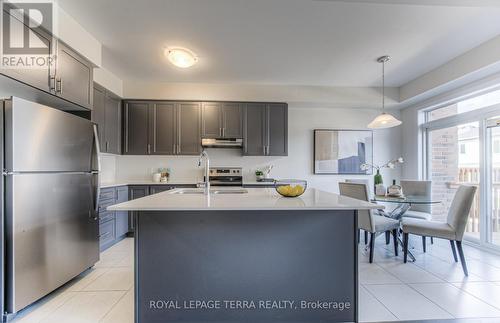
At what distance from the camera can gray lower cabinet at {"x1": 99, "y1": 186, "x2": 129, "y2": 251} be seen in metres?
3.12

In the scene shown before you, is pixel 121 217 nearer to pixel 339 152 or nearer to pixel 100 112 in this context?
pixel 100 112

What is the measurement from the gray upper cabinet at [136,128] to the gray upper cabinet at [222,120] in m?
0.99

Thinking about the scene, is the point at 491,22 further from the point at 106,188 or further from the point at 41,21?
the point at 106,188

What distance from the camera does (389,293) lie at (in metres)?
2.16

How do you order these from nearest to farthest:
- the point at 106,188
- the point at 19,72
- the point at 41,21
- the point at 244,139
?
the point at 19,72 < the point at 41,21 < the point at 106,188 < the point at 244,139

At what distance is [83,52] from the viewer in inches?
101

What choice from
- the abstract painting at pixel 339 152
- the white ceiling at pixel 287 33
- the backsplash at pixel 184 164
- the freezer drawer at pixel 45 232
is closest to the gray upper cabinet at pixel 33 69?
the white ceiling at pixel 287 33

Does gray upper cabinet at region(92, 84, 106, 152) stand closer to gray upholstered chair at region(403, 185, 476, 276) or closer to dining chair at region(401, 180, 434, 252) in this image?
gray upholstered chair at region(403, 185, 476, 276)

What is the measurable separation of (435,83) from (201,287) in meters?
4.12

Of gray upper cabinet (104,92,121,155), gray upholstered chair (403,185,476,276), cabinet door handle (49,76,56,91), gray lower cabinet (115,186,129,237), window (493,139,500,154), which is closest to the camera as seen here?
cabinet door handle (49,76,56,91)

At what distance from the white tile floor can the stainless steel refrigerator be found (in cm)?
17

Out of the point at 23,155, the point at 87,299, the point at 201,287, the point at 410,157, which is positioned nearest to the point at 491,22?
the point at 410,157

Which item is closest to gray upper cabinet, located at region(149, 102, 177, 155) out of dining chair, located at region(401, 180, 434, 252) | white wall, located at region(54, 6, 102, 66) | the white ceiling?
the white ceiling

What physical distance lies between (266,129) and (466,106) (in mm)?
3062
